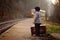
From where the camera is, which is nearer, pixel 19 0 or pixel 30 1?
pixel 19 0

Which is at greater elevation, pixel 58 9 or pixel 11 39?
pixel 58 9

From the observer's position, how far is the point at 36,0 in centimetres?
7025

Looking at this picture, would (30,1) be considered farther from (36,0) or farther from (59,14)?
(59,14)

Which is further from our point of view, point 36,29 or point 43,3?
point 43,3

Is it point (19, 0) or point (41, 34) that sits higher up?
point (19, 0)

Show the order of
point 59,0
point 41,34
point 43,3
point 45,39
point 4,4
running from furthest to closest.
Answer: point 43,3, point 4,4, point 59,0, point 41,34, point 45,39

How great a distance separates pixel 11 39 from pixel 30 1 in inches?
2275

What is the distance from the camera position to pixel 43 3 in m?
70.2

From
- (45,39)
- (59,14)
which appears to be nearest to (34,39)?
(45,39)

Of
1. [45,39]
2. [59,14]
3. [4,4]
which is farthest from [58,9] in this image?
[4,4]

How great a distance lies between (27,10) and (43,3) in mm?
8467

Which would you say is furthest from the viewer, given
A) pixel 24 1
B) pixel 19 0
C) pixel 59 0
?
pixel 24 1

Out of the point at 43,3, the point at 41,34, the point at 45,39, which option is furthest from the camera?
the point at 43,3

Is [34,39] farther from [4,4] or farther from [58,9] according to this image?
[4,4]
